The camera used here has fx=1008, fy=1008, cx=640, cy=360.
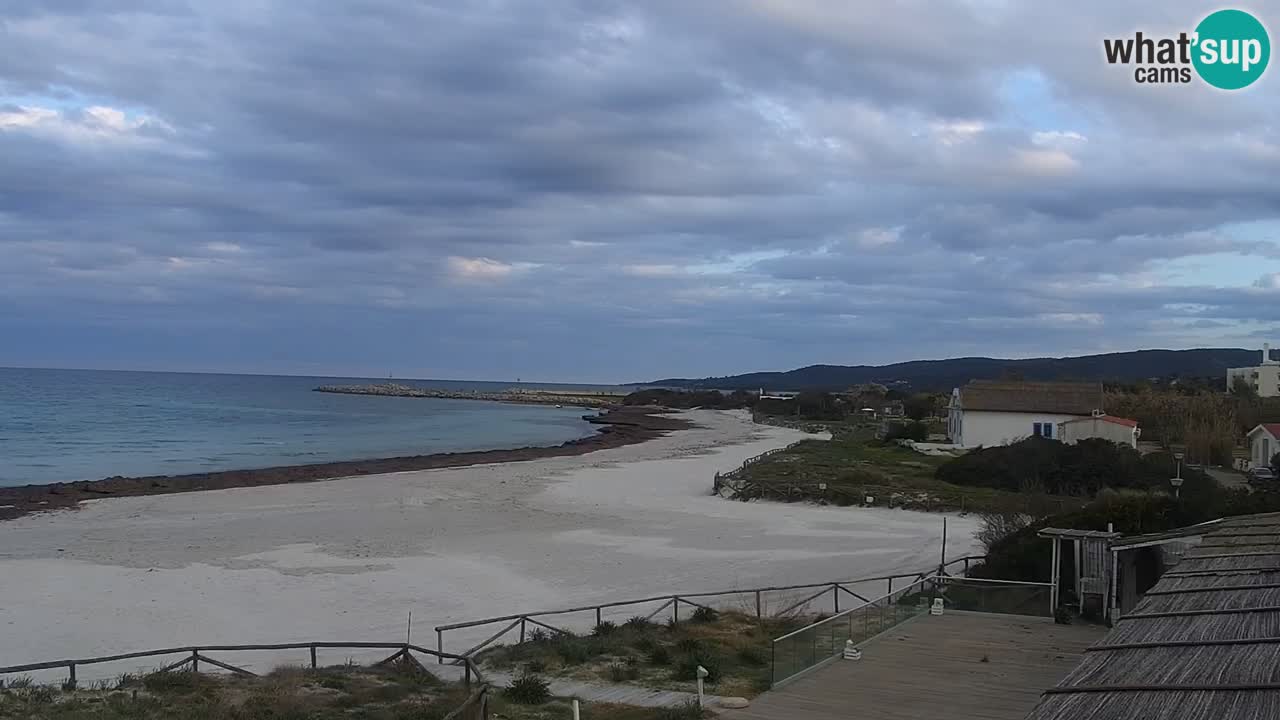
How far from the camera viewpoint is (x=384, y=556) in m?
26.8

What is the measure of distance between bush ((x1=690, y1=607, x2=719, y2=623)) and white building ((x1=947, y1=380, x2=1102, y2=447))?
3746cm

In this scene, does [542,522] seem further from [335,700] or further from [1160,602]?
[1160,602]

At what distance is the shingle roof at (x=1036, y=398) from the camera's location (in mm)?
52000

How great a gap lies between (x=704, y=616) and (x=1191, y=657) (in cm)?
1142

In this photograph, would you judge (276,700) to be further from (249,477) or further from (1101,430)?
(1101,430)

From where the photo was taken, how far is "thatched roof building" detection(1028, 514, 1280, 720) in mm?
6113

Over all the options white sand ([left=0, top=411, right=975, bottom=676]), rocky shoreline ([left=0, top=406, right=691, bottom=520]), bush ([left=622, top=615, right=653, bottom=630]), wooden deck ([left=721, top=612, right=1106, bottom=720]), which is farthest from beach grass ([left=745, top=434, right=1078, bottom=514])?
rocky shoreline ([left=0, top=406, right=691, bottom=520])

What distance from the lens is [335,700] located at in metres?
12.8

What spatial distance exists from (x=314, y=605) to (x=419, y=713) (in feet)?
32.8

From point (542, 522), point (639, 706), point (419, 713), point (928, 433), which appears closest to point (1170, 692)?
point (639, 706)

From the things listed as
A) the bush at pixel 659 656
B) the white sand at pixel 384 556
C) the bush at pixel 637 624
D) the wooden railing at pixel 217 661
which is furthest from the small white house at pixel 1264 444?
the wooden railing at pixel 217 661

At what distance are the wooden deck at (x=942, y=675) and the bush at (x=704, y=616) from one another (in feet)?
12.4

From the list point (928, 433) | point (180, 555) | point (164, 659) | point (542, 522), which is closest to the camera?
point (164, 659)

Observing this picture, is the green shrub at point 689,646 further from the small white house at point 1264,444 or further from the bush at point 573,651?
the small white house at point 1264,444
